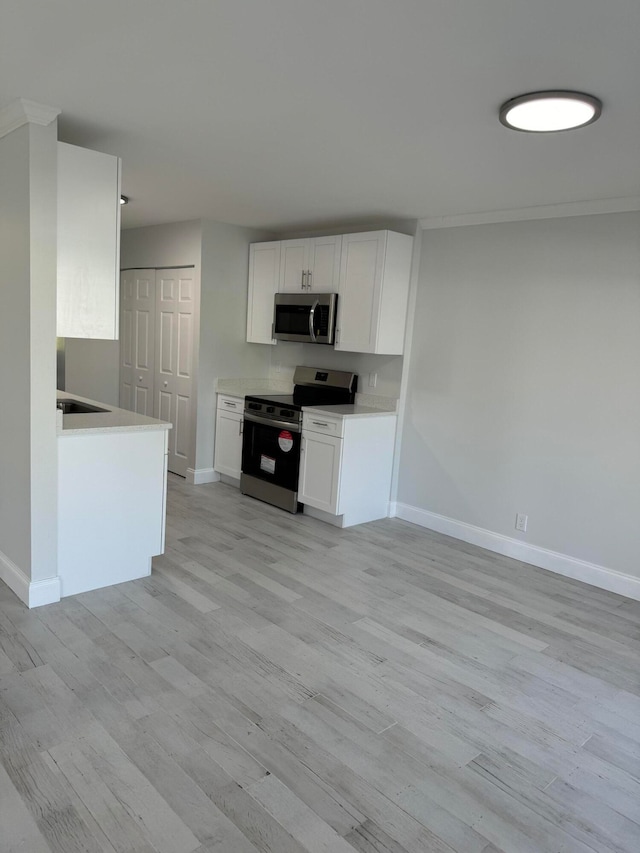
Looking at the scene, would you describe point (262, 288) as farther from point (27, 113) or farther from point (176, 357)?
point (27, 113)

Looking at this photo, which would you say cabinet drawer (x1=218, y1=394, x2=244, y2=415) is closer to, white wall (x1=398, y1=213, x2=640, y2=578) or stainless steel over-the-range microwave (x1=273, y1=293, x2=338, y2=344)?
stainless steel over-the-range microwave (x1=273, y1=293, x2=338, y2=344)

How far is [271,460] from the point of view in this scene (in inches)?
196

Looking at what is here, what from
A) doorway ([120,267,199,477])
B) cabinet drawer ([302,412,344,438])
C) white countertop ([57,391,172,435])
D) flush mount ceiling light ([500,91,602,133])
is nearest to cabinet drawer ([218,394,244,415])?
doorway ([120,267,199,477])

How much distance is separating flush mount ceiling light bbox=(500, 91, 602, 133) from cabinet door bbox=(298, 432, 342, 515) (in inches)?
101

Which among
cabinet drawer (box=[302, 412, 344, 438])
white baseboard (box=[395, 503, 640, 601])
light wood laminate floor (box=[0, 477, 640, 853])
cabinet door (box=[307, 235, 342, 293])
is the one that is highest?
cabinet door (box=[307, 235, 342, 293])

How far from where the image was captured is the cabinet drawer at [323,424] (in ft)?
14.5

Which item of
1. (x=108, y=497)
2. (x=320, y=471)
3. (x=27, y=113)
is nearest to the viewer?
(x=27, y=113)

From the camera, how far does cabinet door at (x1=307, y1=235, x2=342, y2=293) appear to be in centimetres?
476

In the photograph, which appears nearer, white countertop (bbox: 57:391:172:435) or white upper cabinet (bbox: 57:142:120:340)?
white upper cabinet (bbox: 57:142:120:340)

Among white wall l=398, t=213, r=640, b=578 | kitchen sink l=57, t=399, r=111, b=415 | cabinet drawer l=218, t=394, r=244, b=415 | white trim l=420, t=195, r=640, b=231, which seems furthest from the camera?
cabinet drawer l=218, t=394, r=244, b=415

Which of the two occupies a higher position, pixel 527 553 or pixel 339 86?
pixel 339 86

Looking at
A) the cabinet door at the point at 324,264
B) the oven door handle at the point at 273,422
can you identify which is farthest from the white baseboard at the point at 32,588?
the cabinet door at the point at 324,264

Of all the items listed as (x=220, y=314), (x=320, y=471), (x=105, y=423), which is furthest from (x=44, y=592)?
(x=220, y=314)

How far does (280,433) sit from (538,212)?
2.50m
